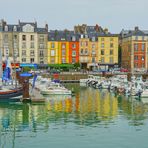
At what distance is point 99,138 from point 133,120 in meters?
8.51

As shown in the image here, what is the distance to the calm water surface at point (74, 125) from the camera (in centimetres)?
2583

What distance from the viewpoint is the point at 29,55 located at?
98500mm

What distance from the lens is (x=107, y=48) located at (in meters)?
104

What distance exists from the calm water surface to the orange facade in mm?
53478

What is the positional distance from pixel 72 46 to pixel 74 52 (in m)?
1.47

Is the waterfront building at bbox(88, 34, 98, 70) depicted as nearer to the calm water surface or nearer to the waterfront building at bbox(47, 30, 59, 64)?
the waterfront building at bbox(47, 30, 59, 64)

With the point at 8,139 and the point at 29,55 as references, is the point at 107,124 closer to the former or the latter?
the point at 8,139

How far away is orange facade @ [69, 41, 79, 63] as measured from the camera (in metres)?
101

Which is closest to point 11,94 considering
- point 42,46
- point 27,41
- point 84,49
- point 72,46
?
point 27,41

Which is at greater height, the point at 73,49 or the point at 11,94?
the point at 73,49

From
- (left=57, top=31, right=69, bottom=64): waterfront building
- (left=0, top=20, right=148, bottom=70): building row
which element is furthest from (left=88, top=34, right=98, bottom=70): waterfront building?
(left=57, top=31, right=69, bottom=64): waterfront building

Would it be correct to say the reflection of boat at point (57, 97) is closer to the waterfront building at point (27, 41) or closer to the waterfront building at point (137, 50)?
the waterfront building at point (27, 41)

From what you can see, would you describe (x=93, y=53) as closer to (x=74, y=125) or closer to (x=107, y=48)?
(x=107, y=48)

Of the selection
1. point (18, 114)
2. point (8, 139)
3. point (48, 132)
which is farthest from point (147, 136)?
point (18, 114)
